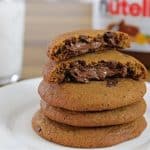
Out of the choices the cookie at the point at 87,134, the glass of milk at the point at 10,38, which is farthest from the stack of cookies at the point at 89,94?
the glass of milk at the point at 10,38

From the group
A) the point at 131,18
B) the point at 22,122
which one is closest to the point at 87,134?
the point at 22,122

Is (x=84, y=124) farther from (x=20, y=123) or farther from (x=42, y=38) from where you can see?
(x=42, y=38)

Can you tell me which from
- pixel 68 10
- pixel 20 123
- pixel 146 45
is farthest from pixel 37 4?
pixel 20 123

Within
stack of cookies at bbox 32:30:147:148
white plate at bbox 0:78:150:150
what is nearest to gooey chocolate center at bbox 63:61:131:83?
stack of cookies at bbox 32:30:147:148

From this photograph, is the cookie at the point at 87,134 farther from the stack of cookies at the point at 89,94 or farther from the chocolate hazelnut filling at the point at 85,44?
the chocolate hazelnut filling at the point at 85,44

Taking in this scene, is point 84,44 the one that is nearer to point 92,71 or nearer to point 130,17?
point 92,71

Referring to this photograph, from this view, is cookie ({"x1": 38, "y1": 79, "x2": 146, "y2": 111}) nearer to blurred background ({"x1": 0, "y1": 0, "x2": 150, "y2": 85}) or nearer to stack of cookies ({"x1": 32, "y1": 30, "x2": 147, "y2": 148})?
stack of cookies ({"x1": 32, "y1": 30, "x2": 147, "y2": 148})
